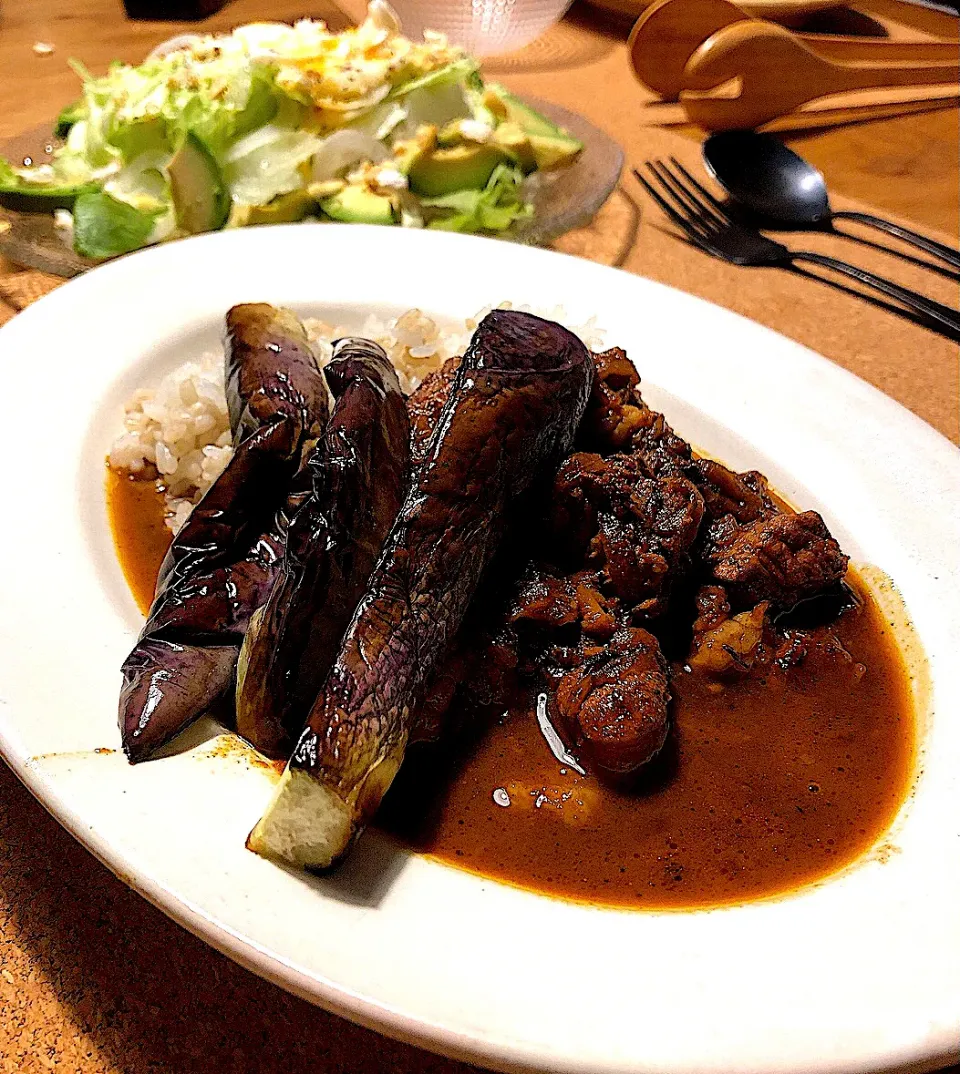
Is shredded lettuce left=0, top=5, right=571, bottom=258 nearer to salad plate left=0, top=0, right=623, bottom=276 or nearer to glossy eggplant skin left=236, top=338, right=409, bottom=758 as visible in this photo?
salad plate left=0, top=0, right=623, bottom=276

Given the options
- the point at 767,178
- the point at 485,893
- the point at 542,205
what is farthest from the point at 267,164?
the point at 485,893

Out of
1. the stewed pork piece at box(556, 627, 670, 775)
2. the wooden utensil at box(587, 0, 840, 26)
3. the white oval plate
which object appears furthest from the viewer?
the wooden utensil at box(587, 0, 840, 26)

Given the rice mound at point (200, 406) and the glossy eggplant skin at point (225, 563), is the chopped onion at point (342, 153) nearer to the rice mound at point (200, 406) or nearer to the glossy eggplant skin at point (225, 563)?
the rice mound at point (200, 406)

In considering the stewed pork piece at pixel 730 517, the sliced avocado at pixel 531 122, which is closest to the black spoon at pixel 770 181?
the sliced avocado at pixel 531 122

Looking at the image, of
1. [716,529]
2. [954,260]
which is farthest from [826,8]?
[716,529]

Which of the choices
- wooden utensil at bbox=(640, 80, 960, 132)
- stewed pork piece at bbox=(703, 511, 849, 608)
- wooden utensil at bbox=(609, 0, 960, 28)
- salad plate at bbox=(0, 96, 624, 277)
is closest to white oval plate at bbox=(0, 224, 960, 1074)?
stewed pork piece at bbox=(703, 511, 849, 608)
